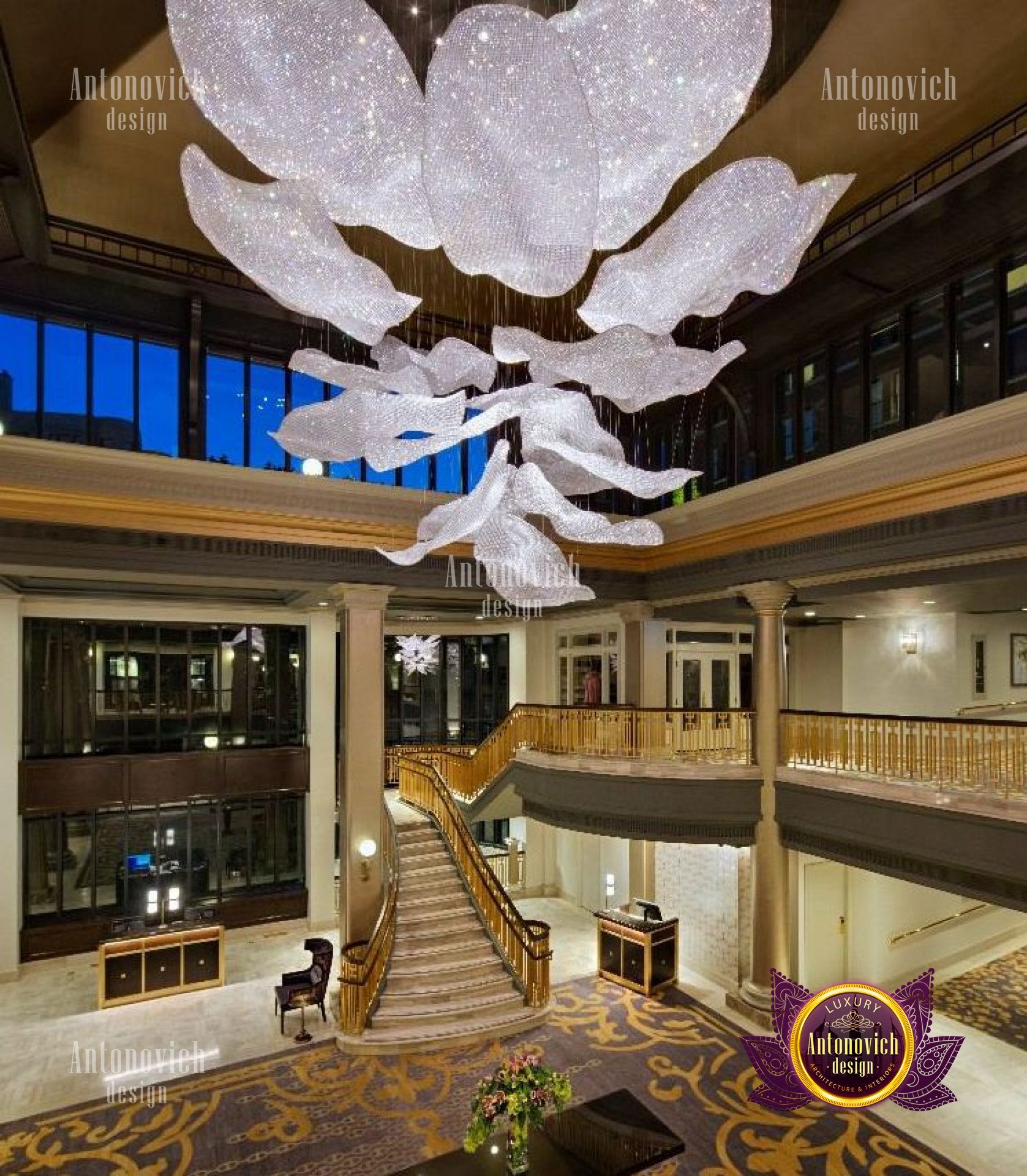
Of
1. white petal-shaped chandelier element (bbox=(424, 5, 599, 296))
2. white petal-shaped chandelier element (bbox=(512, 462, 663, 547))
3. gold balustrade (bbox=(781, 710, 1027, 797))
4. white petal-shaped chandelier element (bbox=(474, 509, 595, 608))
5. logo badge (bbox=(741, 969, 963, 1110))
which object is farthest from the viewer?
logo badge (bbox=(741, 969, 963, 1110))

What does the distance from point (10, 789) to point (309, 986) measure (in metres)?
6.06

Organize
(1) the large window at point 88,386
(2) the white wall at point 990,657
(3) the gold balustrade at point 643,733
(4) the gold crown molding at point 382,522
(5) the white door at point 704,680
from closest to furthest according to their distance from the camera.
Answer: (4) the gold crown molding at point 382,522, (1) the large window at point 88,386, (3) the gold balustrade at point 643,733, (2) the white wall at point 990,657, (5) the white door at point 704,680

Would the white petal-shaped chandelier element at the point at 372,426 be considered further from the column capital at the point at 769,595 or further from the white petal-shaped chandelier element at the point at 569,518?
the column capital at the point at 769,595

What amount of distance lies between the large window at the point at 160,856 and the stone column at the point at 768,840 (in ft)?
27.3

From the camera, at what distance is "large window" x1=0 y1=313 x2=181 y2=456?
8.48 m

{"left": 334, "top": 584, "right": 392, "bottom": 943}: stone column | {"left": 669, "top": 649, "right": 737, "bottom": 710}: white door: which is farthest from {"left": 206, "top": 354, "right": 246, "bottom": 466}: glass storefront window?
{"left": 669, "top": 649, "right": 737, "bottom": 710}: white door

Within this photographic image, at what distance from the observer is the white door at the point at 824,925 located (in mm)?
10531

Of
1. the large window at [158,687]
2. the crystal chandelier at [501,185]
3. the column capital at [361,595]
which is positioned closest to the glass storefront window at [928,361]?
the crystal chandelier at [501,185]

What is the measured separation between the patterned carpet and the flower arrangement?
24.7 feet

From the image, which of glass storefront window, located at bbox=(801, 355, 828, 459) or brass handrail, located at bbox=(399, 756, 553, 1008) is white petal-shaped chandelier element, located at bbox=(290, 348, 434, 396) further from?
brass handrail, located at bbox=(399, 756, 553, 1008)

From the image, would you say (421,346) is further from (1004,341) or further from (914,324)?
(1004,341)

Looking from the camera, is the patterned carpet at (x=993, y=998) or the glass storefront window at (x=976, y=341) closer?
the glass storefront window at (x=976, y=341)

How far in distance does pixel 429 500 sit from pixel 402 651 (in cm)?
960

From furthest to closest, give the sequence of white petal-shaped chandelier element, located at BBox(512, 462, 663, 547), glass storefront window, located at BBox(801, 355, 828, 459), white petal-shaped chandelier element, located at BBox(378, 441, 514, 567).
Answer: glass storefront window, located at BBox(801, 355, 828, 459) < white petal-shaped chandelier element, located at BBox(512, 462, 663, 547) < white petal-shaped chandelier element, located at BBox(378, 441, 514, 567)
